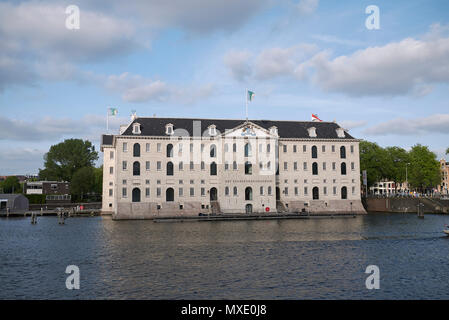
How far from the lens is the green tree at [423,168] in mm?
111938

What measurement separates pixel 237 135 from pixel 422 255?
47.4 meters

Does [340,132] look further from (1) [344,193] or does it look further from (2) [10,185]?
(2) [10,185]

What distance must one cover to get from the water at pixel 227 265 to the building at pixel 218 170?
2868cm

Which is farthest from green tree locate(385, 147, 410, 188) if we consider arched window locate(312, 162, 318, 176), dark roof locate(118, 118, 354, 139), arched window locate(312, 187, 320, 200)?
arched window locate(312, 187, 320, 200)

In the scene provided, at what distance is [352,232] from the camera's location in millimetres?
49281

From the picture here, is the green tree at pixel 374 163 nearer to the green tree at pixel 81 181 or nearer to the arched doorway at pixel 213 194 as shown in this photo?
the arched doorway at pixel 213 194

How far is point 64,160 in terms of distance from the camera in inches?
5012

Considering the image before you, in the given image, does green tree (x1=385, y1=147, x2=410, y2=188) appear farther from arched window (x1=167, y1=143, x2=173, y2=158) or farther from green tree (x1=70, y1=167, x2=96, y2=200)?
green tree (x1=70, y1=167, x2=96, y2=200)

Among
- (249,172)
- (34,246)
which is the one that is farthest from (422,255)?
(249,172)

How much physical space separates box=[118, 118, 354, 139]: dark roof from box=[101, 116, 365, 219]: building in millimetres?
198

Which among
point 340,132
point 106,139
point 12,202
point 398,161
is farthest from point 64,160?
point 398,161

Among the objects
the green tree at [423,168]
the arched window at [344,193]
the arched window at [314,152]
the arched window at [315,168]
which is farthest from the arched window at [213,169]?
the green tree at [423,168]

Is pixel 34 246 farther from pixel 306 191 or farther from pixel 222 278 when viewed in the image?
pixel 306 191
